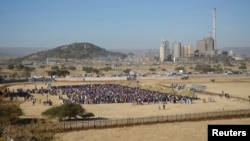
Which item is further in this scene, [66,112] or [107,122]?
[66,112]

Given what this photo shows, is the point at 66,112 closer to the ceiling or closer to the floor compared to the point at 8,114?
closer to the floor

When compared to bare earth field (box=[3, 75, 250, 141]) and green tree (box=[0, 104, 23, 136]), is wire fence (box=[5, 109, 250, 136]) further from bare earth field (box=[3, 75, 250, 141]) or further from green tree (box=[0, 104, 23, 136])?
green tree (box=[0, 104, 23, 136])

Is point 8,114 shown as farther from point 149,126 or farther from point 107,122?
point 149,126

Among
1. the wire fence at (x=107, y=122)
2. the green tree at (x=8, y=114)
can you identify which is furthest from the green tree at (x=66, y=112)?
the green tree at (x=8, y=114)

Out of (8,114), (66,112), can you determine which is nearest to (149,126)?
(66,112)

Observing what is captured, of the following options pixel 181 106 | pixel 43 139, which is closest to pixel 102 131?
pixel 43 139

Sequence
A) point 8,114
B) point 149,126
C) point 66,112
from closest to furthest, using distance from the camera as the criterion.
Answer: point 8,114
point 149,126
point 66,112

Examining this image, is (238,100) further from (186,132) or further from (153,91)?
(186,132)

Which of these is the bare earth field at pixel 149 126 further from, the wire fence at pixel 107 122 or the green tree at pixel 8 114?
the green tree at pixel 8 114
